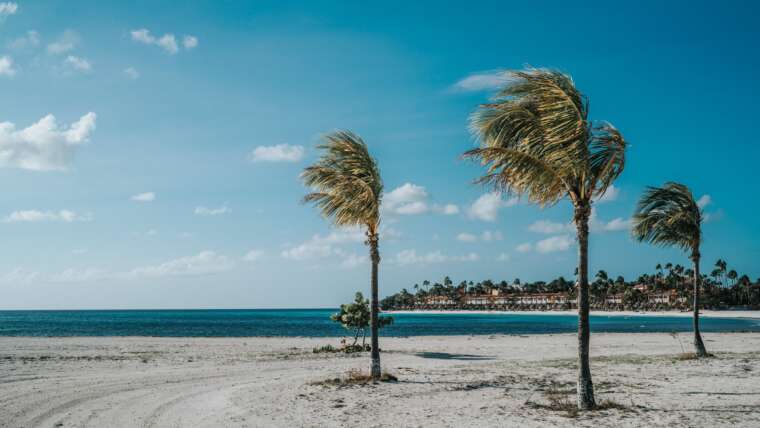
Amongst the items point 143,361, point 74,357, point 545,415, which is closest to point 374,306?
point 545,415

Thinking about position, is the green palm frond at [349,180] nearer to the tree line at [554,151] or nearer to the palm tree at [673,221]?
the tree line at [554,151]

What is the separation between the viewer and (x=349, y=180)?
51.3 ft

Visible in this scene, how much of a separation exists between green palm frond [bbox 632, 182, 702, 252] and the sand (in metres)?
4.47

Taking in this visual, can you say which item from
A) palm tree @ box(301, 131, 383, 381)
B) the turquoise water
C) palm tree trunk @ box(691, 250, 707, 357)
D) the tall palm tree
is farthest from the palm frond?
the turquoise water

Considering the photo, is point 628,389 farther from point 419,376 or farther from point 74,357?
point 74,357

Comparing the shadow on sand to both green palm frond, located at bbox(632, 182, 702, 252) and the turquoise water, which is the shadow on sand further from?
the turquoise water

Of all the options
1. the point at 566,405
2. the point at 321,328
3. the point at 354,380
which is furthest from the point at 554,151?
the point at 321,328

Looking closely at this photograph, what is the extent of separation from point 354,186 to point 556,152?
653 cm

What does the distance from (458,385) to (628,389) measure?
14.0ft

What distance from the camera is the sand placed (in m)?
10.5

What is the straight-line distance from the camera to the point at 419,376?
55.3ft

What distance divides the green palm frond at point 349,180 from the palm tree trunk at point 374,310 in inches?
18.4

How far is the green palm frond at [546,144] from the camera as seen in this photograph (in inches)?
416

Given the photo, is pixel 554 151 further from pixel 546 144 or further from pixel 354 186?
pixel 354 186
